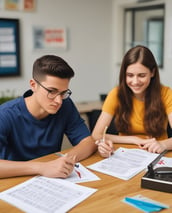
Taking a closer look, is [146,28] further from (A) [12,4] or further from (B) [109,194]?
(B) [109,194]

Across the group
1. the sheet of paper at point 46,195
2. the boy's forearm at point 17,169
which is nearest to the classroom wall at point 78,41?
the boy's forearm at point 17,169

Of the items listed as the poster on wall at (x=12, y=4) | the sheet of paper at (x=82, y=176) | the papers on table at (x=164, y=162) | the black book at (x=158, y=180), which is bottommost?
the sheet of paper at (x=82, y=176)

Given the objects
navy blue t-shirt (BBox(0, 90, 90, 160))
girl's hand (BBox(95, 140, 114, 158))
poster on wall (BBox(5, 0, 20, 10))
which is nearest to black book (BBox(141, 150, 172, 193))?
girl's hand (BBox(95, 140, 114, 158))

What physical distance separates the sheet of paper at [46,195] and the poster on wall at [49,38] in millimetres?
2807

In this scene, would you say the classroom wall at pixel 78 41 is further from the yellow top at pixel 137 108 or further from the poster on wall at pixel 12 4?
the yellow top at pixel 137 108

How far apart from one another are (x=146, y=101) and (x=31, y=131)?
2.72ft

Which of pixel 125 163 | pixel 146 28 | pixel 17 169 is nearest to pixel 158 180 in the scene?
pixel 125 163

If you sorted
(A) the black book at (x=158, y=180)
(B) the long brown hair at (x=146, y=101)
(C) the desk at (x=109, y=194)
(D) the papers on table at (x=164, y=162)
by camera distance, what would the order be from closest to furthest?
(C) the desk at (x=109, y=194) → (A) the black book at (x=158, y=180) → (D) the papers on table at (x=164, y=162) → (B) the long brown hair at (x=146, y=101)

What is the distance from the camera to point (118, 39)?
4.49 meters

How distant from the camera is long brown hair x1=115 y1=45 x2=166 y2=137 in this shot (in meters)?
2.00

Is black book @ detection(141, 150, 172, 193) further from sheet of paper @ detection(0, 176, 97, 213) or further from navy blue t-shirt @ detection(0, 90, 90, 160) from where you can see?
navy blue t-shirt @ detection(0, 90, 90, 160)

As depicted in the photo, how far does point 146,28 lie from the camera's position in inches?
166

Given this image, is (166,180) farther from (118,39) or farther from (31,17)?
(118,39)

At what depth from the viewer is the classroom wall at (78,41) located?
3.78 metres
